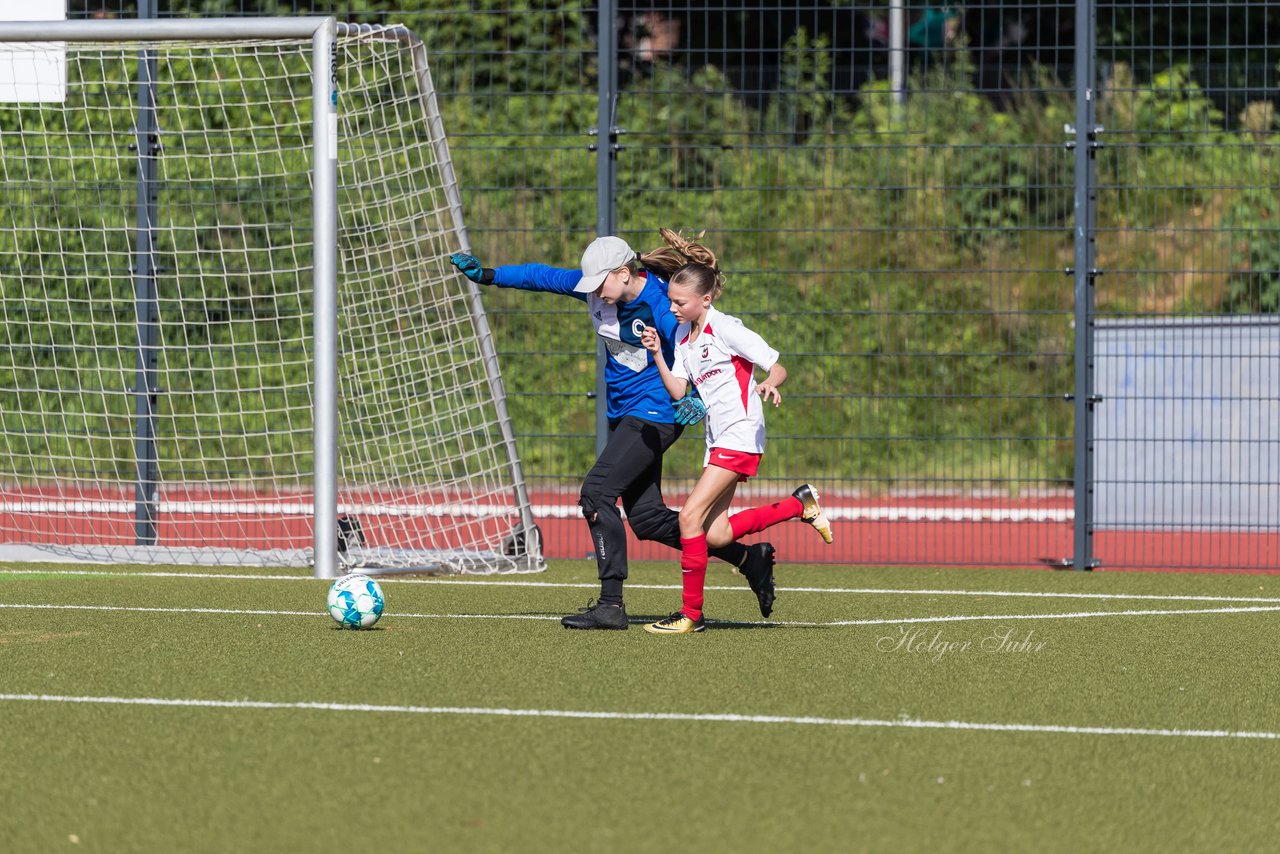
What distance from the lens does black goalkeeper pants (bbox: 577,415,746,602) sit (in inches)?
322

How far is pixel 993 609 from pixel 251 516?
18.4 feet

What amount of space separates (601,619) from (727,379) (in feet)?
4.05

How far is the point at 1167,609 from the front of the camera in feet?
30.3

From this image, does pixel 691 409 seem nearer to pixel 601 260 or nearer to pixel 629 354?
pixel 629 354

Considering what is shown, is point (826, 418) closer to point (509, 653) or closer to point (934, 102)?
point (509, 653)

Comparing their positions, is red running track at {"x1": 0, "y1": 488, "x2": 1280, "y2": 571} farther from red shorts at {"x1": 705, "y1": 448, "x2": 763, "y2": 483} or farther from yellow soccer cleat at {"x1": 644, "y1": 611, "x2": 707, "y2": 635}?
red shorts at {"x1": 705, "y1": 448, "x2": 763, "y2": 483}

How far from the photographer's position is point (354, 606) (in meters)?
8.00

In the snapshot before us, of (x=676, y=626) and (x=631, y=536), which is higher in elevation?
(x=676, y=626)

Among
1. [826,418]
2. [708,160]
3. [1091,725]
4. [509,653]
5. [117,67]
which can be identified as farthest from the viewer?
[117,67]

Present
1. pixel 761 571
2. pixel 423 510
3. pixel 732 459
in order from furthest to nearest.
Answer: pixel 423 510, pixel 761 571, pixel 732 459

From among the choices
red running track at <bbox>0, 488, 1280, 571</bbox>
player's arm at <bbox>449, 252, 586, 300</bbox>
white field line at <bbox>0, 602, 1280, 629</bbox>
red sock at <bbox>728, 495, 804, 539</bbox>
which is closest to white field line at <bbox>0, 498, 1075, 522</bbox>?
red running track at <bbox>0, 488, 1280, 571</bbox>

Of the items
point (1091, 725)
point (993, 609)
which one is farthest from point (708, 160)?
point (1091, 725)

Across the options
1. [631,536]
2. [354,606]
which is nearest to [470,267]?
[354,606]
